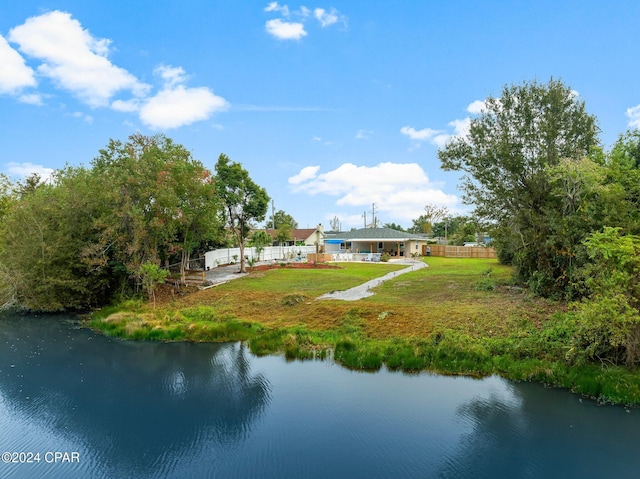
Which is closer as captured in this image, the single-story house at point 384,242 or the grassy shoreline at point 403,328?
the grassy shoreline at point 403,328

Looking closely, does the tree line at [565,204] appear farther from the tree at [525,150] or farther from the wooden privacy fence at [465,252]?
the wooden privacy fence at [465,252]

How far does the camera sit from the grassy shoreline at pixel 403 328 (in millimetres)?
9391

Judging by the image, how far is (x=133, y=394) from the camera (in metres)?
9.13

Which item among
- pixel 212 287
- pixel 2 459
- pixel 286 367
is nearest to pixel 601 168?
pixel 286 367

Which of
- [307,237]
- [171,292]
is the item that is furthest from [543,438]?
[307,237]

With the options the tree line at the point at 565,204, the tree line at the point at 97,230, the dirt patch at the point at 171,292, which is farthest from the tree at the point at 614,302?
the dirt patch at the point at 171,292

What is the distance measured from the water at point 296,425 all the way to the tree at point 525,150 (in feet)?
32.4

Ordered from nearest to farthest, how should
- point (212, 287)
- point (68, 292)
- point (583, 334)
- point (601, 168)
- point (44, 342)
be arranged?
point (583, 334) → point (601, 168) → point (44, 342) → point (68, 292) → point (212, 287)

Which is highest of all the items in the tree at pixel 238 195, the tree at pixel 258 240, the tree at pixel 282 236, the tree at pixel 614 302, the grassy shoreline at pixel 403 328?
the tree at pixel 238 195

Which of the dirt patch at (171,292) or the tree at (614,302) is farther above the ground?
the tree at (614,302)

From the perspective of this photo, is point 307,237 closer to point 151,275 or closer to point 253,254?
point 253,254

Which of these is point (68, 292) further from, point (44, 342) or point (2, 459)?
point (2, 459)

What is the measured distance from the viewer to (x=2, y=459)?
6449 millimetres

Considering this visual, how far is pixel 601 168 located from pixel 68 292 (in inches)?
892
